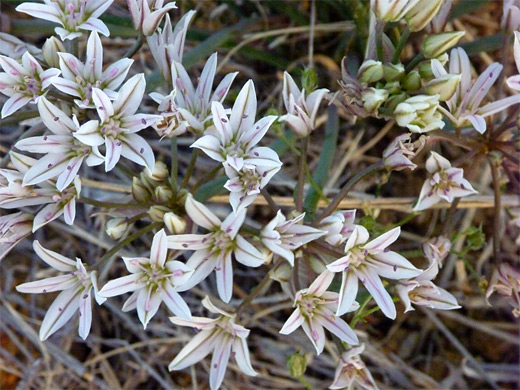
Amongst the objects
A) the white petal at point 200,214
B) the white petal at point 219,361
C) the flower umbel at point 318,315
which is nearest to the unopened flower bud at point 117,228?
the white petal at point 200,214

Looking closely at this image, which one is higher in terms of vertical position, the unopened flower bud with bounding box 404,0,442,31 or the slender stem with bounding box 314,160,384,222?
the unopened flower bud with bounding box 404,0,442,31

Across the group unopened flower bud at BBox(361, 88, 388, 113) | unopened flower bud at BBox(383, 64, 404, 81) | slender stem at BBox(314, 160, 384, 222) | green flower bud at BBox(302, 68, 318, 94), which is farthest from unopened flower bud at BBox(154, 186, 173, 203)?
unopened flower bud at BBox(383, 64, 404, 81)

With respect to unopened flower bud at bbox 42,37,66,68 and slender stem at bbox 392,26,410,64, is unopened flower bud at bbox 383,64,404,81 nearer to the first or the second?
slender stem at bbox 392,26,410,64

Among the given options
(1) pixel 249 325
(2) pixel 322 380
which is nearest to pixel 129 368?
(1) pixel 249 325

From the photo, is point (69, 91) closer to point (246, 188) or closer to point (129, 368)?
point (246, 188)

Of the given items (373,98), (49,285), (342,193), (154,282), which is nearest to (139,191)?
(154,282)

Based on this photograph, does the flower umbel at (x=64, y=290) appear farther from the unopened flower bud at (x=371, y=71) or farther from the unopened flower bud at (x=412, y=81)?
the unopened flower bud at (x=412, y=81)
